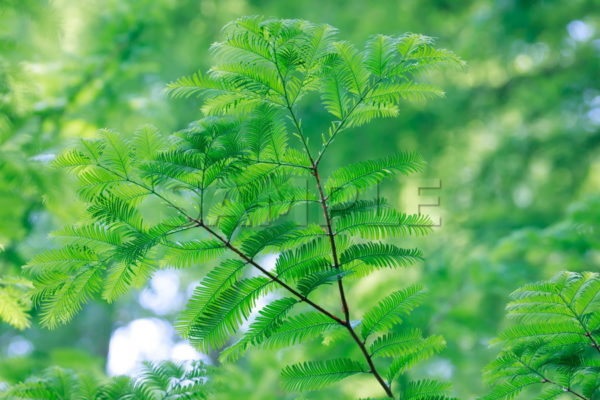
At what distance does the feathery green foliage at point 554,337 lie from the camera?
119 centimetres

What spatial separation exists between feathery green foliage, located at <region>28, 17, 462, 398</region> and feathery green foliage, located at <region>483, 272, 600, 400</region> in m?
0.32

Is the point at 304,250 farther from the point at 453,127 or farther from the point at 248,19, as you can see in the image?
the point at 453,127

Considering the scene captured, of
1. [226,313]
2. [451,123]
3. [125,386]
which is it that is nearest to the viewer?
[226,313]

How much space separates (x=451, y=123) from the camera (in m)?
4.49

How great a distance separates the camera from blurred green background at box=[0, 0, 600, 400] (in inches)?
119

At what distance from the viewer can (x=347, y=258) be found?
4.09 feet

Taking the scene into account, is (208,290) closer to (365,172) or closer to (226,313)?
(226,313)

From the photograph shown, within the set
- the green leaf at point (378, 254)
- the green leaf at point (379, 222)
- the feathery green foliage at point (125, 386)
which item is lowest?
the feathery green foliage at point (125, 386)

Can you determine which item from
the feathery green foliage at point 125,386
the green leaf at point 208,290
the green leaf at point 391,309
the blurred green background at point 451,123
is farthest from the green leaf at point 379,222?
the blurred green background at point 451,123

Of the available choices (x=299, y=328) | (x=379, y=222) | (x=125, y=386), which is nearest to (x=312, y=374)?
(x=299, y=328)

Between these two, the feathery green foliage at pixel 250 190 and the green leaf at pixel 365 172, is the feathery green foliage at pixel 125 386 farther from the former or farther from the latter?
the green leaf at pixel 365 172

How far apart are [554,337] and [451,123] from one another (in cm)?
350

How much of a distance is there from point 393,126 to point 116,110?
2.38 meters

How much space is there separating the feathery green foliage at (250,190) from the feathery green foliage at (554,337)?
321 millimetres
